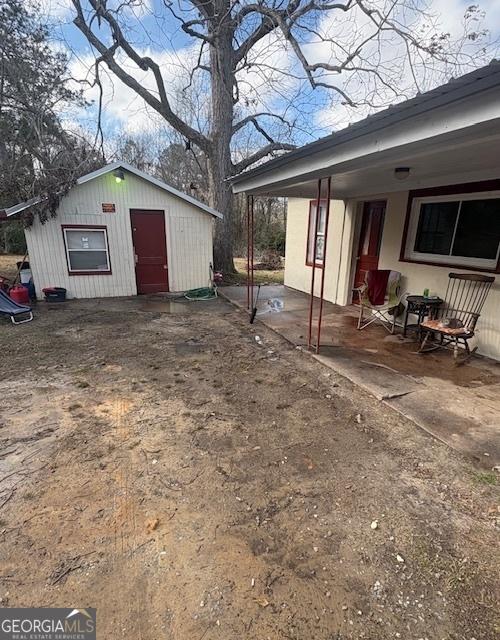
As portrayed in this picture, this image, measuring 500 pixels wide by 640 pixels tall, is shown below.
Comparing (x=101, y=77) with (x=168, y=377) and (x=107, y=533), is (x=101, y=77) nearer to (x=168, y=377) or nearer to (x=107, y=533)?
(x=168, y=377)

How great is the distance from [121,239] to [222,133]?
17.3ft

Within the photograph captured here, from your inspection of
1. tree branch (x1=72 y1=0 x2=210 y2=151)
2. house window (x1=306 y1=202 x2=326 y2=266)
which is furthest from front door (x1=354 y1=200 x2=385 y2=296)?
tree branch (x1=72 y1=0 x2=210 y2=151)

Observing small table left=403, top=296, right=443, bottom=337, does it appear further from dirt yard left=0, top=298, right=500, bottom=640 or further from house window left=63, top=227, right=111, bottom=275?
house window left=63, top=227, right=111, bottom=275

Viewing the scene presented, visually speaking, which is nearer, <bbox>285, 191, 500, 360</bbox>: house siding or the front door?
<bbox>285, 191, 500, 360</bbox>: house siding

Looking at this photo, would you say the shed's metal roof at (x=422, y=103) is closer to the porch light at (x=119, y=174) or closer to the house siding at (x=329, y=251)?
the house siding at (x=329, y=251)

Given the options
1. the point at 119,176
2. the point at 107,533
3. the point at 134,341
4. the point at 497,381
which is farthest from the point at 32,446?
the point at 119,176

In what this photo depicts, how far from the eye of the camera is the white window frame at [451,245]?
4.50 m

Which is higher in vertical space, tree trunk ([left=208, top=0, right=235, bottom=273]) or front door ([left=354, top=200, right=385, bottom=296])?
tree trunk ([left=208, top=0, right=235, bottom=273])

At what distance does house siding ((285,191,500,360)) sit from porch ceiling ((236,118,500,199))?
19.9 inches

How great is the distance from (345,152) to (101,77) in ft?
36.8

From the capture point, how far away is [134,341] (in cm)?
520

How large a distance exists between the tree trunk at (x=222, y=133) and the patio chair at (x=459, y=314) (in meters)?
7.05

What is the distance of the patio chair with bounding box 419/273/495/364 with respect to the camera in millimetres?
4331

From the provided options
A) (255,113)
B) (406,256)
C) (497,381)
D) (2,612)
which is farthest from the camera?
(255,113)
